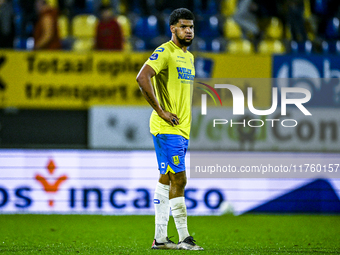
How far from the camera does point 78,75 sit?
7.68 m

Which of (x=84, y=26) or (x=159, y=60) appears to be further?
(x=84, y=26)

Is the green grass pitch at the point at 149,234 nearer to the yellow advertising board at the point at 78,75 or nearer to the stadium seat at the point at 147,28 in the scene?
the yellow advertising board at the point at 78,75

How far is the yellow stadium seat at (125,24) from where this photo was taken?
32.4 feet

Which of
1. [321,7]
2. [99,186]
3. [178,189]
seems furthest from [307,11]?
[178,189]

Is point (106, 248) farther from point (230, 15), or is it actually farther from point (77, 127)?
point (230, 15)

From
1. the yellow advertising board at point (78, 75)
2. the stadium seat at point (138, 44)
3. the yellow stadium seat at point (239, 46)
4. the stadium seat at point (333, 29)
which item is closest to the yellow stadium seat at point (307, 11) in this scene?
the stadium seat at point (333, 29)

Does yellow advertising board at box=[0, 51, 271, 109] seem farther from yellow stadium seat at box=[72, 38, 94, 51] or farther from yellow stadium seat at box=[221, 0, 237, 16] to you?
yellow stadium seat at box=[221, 0, 237, 16]

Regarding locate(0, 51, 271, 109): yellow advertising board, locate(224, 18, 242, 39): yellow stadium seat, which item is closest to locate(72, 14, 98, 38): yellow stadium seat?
locate(0, 51, 271, 109): yellow advertising board

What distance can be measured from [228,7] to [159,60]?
718 cm

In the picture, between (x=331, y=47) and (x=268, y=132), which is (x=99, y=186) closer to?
(x=268, y=132)

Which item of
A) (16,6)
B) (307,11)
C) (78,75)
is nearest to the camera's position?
(78,75)

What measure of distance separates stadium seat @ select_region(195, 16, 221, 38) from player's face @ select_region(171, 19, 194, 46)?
19.0 ft

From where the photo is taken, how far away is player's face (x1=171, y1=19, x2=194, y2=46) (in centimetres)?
418

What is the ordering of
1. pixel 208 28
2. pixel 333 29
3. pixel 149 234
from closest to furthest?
pixel 149 234 → pixel 208 28 → pixel 333 29
